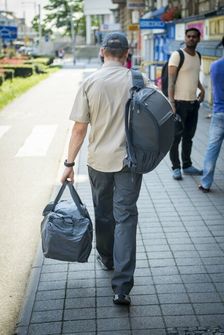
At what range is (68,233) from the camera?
14.1ft

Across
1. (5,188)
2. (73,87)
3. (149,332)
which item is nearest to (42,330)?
(149,332)

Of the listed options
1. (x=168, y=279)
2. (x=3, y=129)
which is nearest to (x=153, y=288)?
(x=168, y=279)

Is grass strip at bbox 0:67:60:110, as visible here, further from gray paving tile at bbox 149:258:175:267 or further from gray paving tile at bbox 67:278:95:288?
gray paving tile at bbox 67:278:95:288

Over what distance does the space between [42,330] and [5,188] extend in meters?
4.47

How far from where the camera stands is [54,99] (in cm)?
2131

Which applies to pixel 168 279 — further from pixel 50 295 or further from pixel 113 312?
pixel 50 295

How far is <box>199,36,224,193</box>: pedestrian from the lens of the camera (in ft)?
21.6

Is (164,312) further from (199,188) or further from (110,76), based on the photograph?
(199,188)

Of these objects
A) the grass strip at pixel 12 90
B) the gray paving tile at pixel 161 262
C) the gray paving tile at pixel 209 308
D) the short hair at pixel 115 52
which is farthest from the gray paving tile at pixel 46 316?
the grass strip at pixel 12 90

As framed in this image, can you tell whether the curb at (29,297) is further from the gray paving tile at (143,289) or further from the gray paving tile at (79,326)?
the gray paving tile at (143,289)

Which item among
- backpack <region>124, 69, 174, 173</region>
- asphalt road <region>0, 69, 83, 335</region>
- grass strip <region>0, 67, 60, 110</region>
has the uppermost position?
backpack <region>124, 69, 174, 173</region>

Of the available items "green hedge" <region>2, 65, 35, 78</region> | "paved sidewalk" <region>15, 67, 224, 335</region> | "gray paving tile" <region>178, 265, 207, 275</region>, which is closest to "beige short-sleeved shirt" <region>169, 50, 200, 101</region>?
"paved sidewalk" <region>15, 67, 224, 335</region>

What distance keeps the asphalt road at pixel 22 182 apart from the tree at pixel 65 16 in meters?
82.3

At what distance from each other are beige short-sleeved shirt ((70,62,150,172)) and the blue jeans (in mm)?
3032
